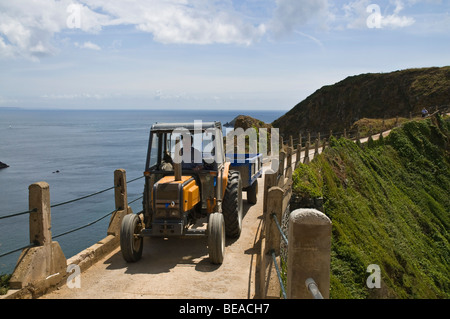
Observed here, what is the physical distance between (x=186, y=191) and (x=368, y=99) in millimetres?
55774

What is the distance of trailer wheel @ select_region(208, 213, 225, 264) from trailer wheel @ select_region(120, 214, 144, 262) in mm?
1401

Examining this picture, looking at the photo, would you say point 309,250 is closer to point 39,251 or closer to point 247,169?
point 39,251

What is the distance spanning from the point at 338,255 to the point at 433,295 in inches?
213

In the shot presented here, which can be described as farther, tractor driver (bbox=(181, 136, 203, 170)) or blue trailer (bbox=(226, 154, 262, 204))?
blue trailer (bbox=(226, 154, 262, 204))

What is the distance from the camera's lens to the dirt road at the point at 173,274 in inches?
243

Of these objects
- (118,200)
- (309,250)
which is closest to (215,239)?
(118,200)

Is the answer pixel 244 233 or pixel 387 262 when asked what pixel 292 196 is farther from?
pixel 244 233

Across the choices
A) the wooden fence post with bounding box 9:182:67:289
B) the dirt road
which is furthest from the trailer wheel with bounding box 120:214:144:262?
the wooden fence post with bounding box 9:182:67:289

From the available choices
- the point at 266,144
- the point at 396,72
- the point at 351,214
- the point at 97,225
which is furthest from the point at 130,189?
the point at 396,72

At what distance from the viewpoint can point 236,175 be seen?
30.0 feet

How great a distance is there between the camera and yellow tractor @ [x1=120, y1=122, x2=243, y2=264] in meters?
7.21

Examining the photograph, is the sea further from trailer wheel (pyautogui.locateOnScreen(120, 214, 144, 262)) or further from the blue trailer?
trailer wheel (pyautogui.locateOnScreen(120, 214, 144, 262))

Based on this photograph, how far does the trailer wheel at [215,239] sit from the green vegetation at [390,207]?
5097 mm

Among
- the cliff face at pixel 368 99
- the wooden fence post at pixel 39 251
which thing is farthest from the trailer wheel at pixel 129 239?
the cliff face at pixel 368 99
